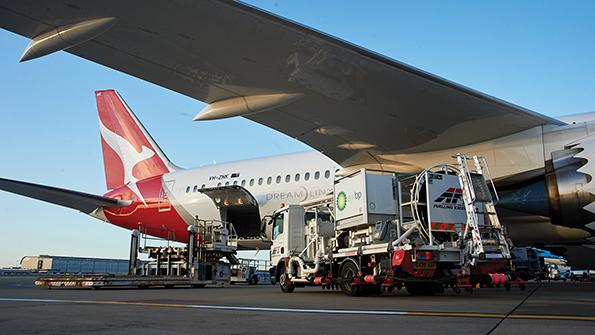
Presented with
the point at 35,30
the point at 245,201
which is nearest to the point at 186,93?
the point at 35,30

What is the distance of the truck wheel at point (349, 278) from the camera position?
344 inches

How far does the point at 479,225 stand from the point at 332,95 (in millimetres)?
3189

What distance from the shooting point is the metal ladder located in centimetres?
768

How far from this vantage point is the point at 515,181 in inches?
360

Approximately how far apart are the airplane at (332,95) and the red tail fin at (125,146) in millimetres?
13273

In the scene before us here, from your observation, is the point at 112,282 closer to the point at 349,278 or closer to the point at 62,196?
the point at 62,196

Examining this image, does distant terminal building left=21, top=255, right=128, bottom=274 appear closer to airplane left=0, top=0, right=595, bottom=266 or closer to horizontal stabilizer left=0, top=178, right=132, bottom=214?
horizontal stabilizer left=0, top=178, right=132, bottom=214

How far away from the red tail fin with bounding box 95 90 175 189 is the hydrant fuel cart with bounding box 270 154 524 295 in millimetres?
14192

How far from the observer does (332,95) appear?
8.54 m

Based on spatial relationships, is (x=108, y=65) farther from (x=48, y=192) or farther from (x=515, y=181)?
(x=48, y=192)

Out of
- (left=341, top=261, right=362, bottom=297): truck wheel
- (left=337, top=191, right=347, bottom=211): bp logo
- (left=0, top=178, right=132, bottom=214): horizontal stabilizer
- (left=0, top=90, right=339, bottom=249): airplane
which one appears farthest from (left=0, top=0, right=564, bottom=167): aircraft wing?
(left=0, top=178, right=132, bottom=214): horizontal stabilizer

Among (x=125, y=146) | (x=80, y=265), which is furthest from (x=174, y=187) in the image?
(x=80, y=265)

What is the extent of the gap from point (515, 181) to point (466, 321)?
536cm

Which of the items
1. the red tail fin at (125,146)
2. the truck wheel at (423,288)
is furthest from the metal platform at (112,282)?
the red tail fin at (125,146)
